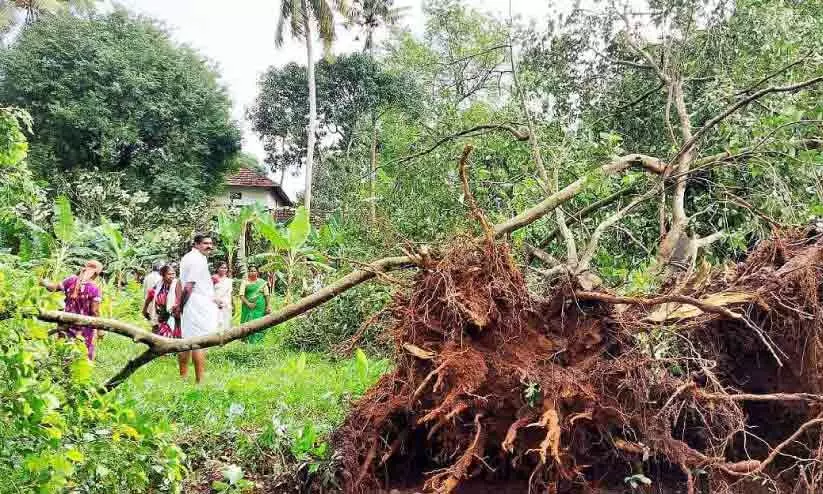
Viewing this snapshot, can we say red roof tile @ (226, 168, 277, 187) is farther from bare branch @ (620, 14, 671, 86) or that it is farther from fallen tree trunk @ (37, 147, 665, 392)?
fallen tree trunk @ (37, 147, 665, 392)

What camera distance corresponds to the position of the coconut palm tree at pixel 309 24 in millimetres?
22391

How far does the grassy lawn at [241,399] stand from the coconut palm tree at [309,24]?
14.6 metres

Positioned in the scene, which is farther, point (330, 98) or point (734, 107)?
point (330, 98)

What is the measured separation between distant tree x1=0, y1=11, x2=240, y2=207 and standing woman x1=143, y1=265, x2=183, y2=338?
14.2m

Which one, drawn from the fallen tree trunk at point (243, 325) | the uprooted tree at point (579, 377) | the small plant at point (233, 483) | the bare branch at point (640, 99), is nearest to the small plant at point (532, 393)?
the uprooted tree at point (579, 377)

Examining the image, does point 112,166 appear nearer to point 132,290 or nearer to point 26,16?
point 26,16

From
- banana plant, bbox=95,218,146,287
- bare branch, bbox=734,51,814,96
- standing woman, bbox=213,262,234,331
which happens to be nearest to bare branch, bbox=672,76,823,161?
bare branch, bbox=734,51,814,96

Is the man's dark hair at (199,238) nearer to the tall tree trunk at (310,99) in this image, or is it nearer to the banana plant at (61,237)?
the banana plant at (61,237)

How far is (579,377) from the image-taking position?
4.01 metres

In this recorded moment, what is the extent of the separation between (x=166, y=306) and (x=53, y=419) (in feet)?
20.5

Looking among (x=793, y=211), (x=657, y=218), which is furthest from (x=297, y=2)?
(x=793, y=211)

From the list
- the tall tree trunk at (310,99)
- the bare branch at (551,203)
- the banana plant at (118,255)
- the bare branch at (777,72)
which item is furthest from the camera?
the tall tree trunk at (310,99)

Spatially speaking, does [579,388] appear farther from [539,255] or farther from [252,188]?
[252,188]

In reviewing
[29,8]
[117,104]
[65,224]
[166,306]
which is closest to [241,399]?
[166,306]
